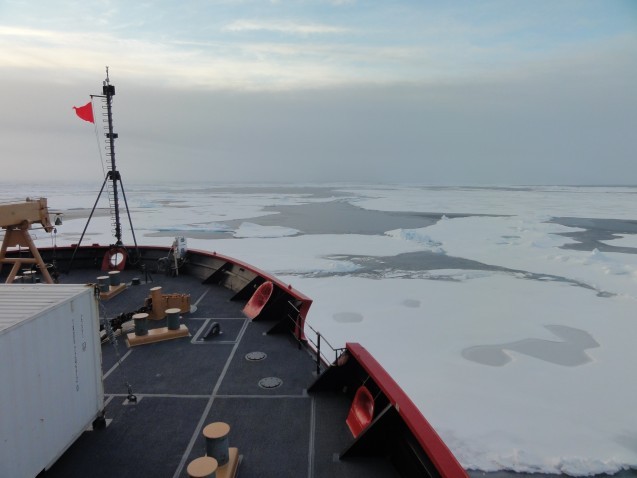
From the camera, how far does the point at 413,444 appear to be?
4.13 m

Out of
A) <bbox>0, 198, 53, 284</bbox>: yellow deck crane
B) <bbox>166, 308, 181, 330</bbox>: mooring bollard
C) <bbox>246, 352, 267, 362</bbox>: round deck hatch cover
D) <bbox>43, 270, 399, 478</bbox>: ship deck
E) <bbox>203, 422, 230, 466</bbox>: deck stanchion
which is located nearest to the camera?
<bbox>203, 422, 230, 466</bbox>: deck stanchion

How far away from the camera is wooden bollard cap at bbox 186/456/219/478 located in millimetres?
3443

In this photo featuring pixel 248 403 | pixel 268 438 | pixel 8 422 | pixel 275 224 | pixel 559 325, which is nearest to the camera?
pixel 8 422

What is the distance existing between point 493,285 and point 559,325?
522cm

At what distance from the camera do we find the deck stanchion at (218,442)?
4.02 m

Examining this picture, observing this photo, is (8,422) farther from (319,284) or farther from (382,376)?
(319,284)

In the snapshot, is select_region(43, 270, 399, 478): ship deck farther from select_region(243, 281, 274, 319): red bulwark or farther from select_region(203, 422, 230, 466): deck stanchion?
select_region(243, 281, 274, 319): red bulwark

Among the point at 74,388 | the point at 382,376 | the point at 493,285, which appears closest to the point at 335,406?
the point at 382,376

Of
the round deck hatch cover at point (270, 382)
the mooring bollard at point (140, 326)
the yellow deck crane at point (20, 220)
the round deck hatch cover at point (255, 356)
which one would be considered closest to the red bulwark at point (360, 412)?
the round deck hatch cover at point (270, 382)

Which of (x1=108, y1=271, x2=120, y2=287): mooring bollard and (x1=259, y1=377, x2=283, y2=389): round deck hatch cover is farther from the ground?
(x1=108, y1=271, x2=120, y2=287): mooring bollard

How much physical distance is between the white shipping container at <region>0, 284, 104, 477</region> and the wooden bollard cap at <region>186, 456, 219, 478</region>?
5.08ft

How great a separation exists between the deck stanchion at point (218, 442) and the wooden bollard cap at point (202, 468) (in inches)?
14.6

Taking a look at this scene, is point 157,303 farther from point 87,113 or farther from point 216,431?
point 87,113

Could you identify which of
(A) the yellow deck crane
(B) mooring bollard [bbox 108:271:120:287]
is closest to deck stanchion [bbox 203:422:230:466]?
(A) the yellow deck crane
